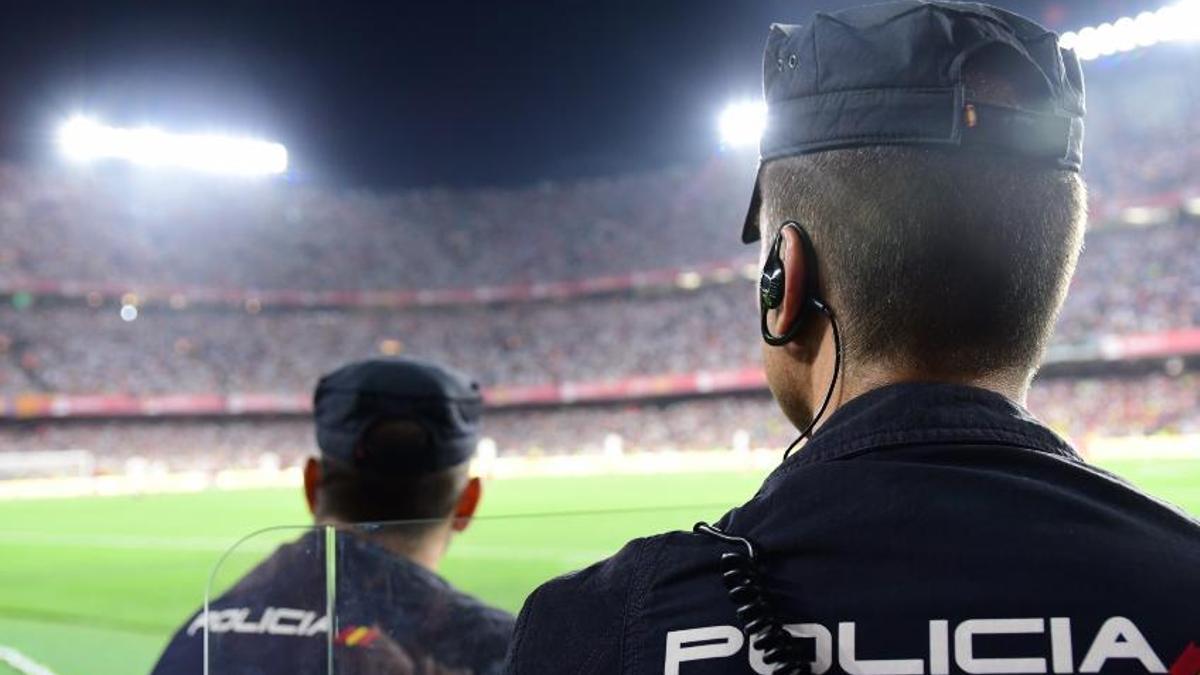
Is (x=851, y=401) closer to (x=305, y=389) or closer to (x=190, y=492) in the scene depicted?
(x=190, y=492)

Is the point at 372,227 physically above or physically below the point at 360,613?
above

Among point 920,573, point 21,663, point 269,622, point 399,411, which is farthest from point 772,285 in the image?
point 21,663

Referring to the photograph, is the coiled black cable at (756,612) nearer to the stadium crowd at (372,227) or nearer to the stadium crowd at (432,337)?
the stadium crowd at (432,337)

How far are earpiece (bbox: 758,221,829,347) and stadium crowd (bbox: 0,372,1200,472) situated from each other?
3275 centimetres

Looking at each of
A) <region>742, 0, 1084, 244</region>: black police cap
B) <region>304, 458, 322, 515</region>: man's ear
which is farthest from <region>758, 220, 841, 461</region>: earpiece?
<region>304, 458, 322, 515</region>: man's ear

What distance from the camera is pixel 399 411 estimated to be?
7.57 feet

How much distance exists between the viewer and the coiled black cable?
0.94 meters

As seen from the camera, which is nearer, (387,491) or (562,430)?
(387,491)

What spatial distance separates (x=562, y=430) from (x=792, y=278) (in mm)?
44999

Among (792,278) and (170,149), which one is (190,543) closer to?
(792,278)

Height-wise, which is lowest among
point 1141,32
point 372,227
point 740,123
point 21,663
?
point 21,663

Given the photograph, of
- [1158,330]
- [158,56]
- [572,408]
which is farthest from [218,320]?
[1158,330]

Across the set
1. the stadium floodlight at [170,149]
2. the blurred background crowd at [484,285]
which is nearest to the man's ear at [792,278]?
the blurred background crowd at [484,285]

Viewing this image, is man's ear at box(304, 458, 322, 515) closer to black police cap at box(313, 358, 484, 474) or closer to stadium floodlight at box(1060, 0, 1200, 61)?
black police cap at box(313, 358, 484, 474)
